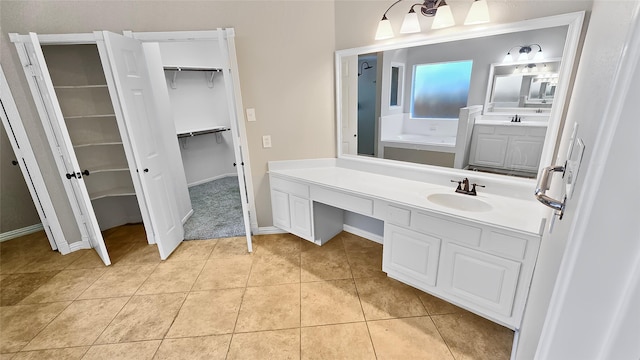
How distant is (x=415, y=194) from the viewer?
197 centimetres

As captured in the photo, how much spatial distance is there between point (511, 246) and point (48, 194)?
3.96m

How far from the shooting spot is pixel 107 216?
3309 mm

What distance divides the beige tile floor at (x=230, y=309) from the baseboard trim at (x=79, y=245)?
0.08 metres

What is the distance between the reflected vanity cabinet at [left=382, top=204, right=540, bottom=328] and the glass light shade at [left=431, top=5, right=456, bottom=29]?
4.39ft

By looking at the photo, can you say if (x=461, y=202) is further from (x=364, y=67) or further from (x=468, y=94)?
(x=364, y=67)

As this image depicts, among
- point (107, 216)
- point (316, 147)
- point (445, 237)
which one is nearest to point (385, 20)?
point (316, 147)

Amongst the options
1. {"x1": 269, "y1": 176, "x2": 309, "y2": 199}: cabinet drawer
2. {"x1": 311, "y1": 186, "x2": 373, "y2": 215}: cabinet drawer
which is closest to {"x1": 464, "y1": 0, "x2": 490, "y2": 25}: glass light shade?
{"x1": 311, "y1": 186, "x2": 373, "y2": 215}: cabinet drawer

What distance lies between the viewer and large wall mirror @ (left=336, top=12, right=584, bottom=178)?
1.59 meters

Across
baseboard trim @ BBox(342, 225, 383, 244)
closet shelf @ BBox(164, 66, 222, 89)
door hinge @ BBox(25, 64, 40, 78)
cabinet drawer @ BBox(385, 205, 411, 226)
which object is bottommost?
baseboard trim @ BBox(342, 225, 383, 244)

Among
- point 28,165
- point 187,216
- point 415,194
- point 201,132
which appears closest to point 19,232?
point 28,165

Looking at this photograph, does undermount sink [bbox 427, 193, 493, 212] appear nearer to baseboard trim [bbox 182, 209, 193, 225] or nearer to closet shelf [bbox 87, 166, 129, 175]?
baseboard trim [bbox 182, 209, 193, 225]

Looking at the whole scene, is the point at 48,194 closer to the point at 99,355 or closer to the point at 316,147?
the point at 99,355

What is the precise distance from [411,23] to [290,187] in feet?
5.67

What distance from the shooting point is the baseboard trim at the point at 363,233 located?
2777 mm
